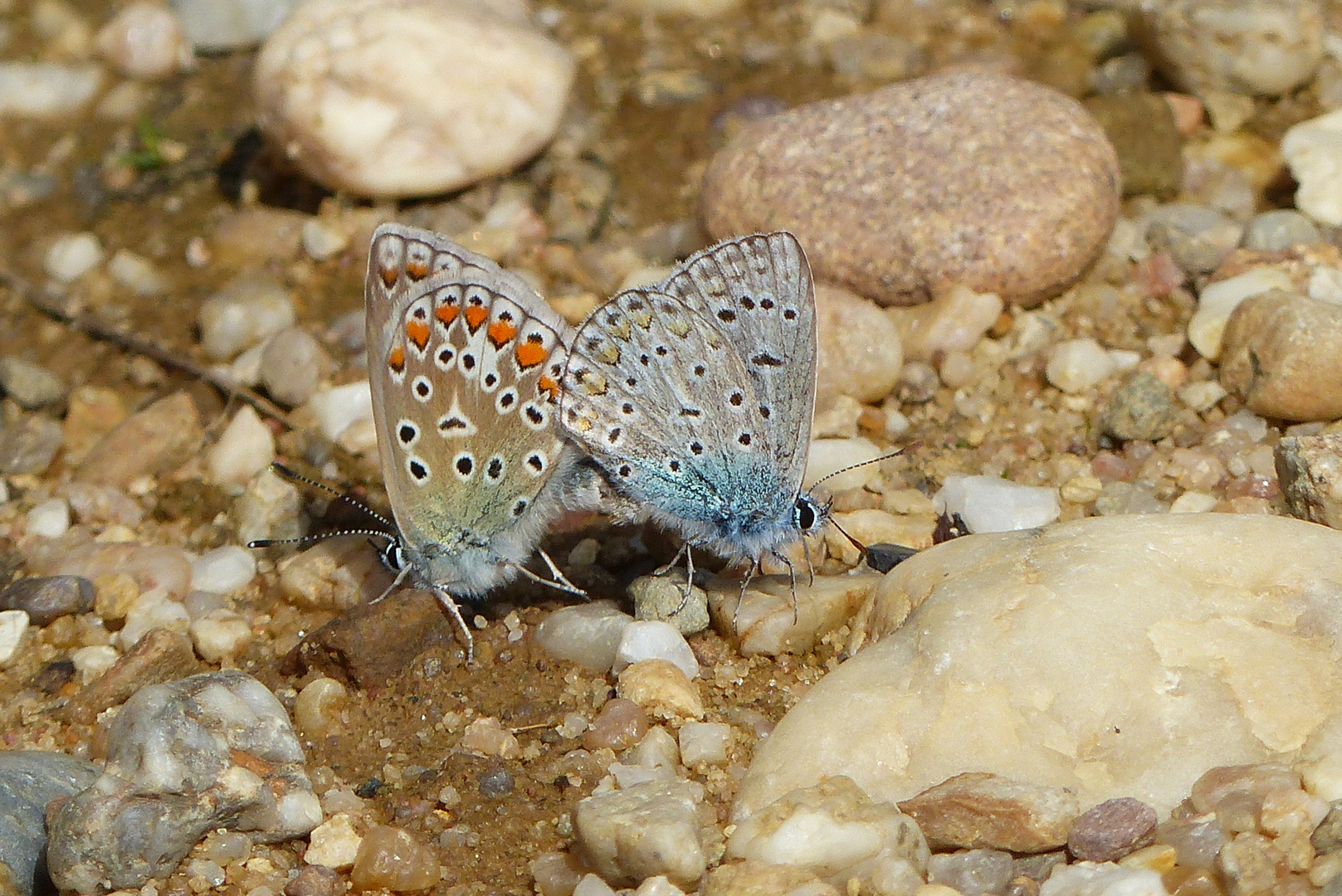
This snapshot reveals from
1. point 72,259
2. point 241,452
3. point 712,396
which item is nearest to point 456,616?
point 712,396

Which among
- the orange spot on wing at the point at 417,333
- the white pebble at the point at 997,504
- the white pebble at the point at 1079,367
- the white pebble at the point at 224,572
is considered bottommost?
the white pebble at the point at 224,572

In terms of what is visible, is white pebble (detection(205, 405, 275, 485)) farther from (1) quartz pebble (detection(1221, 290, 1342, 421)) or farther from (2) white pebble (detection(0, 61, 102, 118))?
(1) quartz pebble (detection(1221, 290, 1342, 421))

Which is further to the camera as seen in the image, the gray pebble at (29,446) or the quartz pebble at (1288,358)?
the gray pebble at (29,446)

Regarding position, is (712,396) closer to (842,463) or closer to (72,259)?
(842,463)

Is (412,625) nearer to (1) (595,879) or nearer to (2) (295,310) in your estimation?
(1) (595,879)

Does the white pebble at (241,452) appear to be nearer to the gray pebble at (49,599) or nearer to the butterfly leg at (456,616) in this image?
the gray pebble at (49,599)

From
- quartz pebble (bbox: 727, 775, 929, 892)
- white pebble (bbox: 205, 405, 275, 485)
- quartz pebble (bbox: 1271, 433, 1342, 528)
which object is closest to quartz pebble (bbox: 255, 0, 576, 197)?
white pebble (bbox: 205, 405, 275, 485)

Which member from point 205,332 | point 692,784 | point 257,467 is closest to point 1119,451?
point 692,784

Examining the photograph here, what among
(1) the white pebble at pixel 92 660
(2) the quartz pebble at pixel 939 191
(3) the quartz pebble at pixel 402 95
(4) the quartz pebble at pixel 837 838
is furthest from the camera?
(3) the quartz pebble at pixel 402 95

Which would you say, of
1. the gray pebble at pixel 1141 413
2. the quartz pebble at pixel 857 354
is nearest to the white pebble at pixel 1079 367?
the gray pebble at pixel 1141 413
